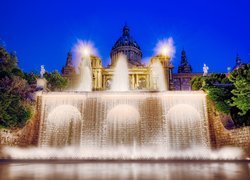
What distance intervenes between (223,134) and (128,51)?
4744 centimetres

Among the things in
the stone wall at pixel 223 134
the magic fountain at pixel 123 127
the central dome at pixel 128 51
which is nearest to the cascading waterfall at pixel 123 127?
the magic fountain at pixel 123 127

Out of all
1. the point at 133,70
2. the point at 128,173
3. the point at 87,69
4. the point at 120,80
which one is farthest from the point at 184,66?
the point at 128,173

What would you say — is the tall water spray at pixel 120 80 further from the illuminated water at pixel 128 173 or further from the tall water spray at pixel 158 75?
the illuminated water at pixel 128 173

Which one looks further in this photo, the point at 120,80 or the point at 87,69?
the point at 120,80

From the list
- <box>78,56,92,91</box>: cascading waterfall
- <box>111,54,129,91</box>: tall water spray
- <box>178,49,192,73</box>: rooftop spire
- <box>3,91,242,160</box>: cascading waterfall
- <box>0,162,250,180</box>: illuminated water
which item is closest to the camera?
<box>0,162,250,180</box>: illuminated water

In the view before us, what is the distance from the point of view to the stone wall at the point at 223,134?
55.5 ft

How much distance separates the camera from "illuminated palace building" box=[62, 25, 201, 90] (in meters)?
46.4

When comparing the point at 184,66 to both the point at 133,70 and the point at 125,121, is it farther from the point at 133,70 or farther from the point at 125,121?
the point at 125,121

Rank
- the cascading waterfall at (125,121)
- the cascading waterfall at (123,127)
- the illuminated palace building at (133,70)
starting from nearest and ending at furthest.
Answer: the cascading waterfall at (123,127)
the cascading waterfall at (125,121)
the illuminated palace building at (133,70)

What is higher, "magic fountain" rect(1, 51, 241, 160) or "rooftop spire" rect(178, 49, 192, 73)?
"rooftop spire" rect(178, 49, 192, 73)

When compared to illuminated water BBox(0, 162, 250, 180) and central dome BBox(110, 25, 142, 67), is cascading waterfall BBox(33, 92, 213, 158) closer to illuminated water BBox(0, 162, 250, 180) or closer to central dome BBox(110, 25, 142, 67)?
illuminated water BBox(0, 162, 250, 180)

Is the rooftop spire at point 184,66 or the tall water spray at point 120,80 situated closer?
the tall water spray at point 120,80

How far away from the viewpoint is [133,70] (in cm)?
4812

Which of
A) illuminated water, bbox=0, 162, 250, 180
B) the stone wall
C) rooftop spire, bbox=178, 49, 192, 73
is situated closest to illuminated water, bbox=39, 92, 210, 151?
the stone wall
